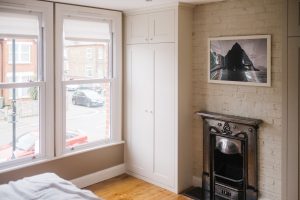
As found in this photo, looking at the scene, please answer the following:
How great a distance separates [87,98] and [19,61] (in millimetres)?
1031

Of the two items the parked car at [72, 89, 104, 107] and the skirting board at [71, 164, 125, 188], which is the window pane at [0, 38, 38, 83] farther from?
the skirting board at [71, 164, 125, 188]

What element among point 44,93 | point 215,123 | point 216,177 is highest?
point 44,93

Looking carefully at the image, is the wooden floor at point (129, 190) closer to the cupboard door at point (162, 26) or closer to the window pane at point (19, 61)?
the window pane at point (19, 61)

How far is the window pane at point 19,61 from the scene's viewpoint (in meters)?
3.41

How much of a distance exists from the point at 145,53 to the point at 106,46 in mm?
595

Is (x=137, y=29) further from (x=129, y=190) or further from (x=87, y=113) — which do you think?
(x=129, y=190)

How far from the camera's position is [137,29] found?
14.1 ft

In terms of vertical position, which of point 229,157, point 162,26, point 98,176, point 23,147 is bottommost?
point 98,176

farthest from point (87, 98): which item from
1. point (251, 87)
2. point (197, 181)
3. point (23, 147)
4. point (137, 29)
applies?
point (251, 87)

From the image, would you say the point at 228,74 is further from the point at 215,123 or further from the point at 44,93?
the point at 44,93

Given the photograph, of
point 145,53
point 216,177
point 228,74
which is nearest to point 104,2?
point 145,53

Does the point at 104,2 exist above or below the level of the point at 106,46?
above

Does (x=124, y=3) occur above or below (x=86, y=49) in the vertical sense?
above

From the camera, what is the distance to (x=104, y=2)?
3801 millimetres
